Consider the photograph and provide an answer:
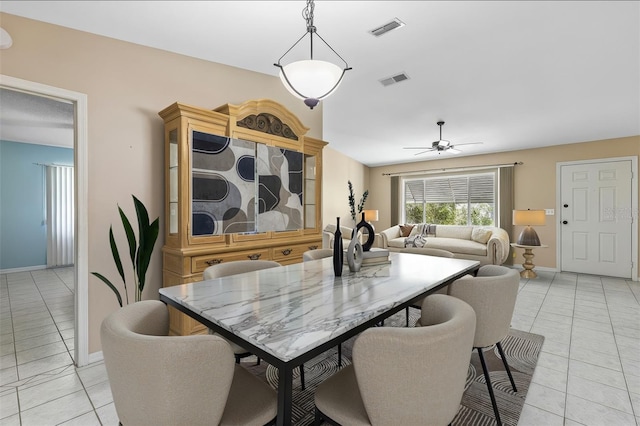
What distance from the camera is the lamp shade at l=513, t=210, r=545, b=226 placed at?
4.88m

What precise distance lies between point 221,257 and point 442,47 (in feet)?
9.22

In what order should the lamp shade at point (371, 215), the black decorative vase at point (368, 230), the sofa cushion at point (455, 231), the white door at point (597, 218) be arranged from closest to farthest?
the black decorative vase at point (368, 230)
the white door at point (597, 218)
the sofa cushion at point (455, 231)
the lamp shade at point (371, 215)

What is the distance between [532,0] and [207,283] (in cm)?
292

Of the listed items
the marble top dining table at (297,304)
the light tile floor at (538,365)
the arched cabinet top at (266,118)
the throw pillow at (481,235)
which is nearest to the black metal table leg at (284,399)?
the marble top dining table at (297,304)

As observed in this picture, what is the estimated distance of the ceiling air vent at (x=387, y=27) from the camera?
2.28 m

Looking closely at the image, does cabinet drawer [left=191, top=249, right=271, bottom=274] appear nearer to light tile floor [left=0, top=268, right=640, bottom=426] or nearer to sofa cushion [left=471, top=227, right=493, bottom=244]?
light tile floor [left=0, top=268, right=640, bottom=426]

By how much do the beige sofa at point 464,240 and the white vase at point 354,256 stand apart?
11.2 feet

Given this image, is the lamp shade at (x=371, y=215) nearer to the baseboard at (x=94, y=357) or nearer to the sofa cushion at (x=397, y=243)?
the sofa cushion at (x=397, y=243)

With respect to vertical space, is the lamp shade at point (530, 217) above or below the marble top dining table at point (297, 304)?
above

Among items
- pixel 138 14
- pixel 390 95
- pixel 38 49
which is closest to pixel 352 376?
pixel 138 14

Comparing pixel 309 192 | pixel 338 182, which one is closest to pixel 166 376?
pixel 309 192

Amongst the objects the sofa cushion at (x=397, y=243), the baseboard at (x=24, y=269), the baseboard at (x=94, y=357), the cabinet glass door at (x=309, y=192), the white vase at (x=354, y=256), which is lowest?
the baseboard at (x=94, y=357)

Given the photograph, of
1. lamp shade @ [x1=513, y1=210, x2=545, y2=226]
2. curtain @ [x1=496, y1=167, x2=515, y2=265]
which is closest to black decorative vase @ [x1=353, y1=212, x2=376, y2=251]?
lamp shade @ [x1=513, y1=210, x2=545, y2=226]

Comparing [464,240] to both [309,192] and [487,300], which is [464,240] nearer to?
[309,192]
